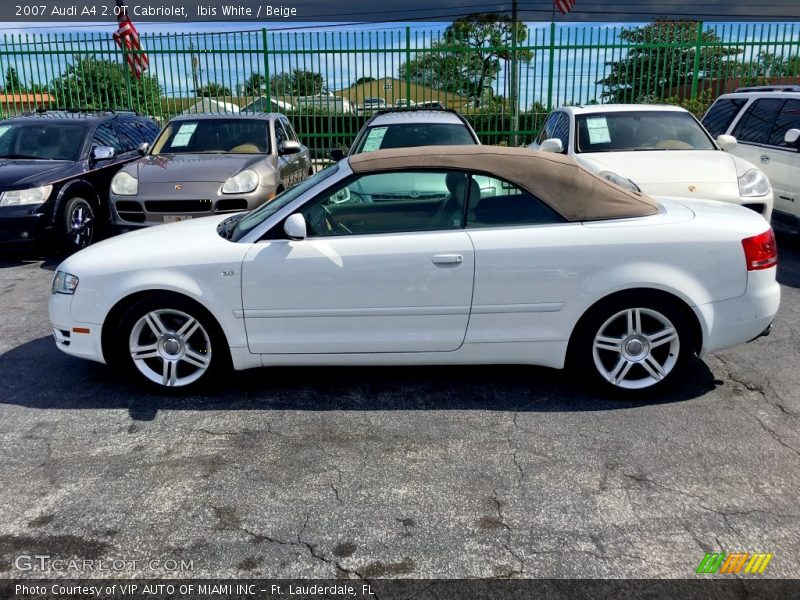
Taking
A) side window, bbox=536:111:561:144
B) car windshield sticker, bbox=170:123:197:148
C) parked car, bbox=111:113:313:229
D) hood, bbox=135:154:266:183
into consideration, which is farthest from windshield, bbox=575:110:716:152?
car windshield sticker, bbox=170:123:197:148

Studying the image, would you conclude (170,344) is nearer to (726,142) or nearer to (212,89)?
(726,142)

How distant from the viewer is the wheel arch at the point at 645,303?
4.16 m

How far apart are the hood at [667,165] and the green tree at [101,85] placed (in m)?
11.3

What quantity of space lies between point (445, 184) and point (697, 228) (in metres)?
1.53

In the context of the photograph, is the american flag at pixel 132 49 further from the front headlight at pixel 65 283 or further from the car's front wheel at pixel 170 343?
the car's front wheel at pixel 170 343

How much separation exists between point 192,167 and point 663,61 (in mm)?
11909

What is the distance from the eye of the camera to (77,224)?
27.8 ft

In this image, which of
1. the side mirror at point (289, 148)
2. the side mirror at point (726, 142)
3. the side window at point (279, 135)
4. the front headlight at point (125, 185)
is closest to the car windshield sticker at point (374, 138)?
the side mirror at point (289, 148)

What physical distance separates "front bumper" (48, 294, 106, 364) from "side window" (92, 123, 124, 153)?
5.29 m

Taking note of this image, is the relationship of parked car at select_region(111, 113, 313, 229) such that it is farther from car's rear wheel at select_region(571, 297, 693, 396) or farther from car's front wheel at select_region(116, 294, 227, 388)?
car's rear wheel at select_region(571, 297, 693, 396)

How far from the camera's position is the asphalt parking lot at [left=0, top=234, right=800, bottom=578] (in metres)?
2.92

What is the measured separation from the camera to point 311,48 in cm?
1477

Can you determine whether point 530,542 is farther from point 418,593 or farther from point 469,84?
point 469,84

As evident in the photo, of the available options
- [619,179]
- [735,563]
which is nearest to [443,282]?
[735,563]
